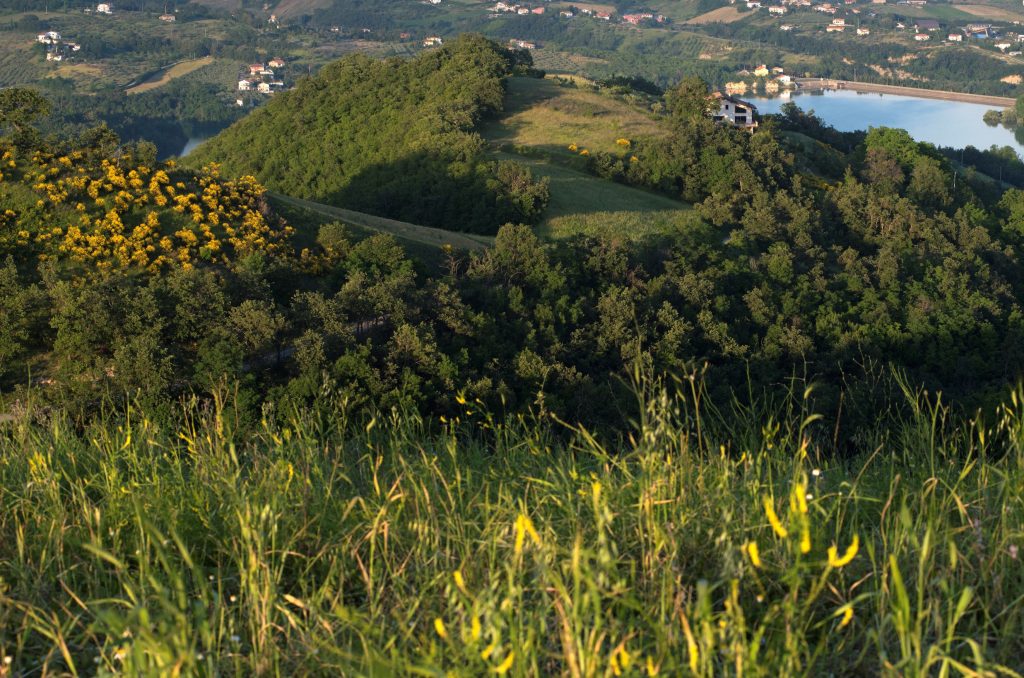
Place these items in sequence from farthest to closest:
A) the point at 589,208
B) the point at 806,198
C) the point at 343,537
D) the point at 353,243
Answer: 1. the point at 806,198
2. the point at 589,208
3. the point at 353,243
4. the point at 343,537

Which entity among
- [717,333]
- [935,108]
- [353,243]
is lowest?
[935,108]

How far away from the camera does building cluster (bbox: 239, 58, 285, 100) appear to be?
422ft

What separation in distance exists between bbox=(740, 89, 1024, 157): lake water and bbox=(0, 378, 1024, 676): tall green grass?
9886cm

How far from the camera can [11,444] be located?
492 centimetres

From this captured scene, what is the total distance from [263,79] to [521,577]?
470ft

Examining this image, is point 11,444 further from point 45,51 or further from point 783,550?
point 45,51

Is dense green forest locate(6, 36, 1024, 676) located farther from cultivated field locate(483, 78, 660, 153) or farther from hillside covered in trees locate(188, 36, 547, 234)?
cultivated field locate(483, 78, 660, 153)

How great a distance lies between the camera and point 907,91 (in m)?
138

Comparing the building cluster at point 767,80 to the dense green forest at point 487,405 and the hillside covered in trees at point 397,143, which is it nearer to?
the dense green forest at point 487,405

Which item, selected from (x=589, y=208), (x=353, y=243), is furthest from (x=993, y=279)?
(x=353, y=243)

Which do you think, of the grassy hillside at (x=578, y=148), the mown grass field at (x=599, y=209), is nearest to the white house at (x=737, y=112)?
the grassy hillside at (x=578, y=148)

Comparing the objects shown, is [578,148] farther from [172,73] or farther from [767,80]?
[767,80]

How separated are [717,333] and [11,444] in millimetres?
19991

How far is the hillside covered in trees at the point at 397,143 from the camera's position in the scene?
34688 mm
